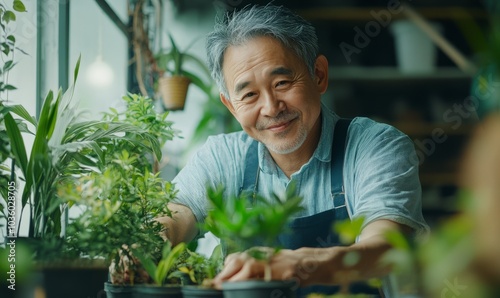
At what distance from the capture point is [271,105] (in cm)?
186

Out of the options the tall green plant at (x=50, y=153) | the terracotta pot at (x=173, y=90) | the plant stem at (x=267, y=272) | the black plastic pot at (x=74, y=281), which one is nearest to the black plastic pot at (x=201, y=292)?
the plant stem at (x=267, y=272)

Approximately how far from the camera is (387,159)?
1.82 metres

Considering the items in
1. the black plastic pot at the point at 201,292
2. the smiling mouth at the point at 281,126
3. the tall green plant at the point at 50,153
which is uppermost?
the smiling mouth at the point at 281,126

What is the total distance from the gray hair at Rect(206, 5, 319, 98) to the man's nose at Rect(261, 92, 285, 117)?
7.0 inches

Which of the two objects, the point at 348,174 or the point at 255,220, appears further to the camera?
the point at 348,174

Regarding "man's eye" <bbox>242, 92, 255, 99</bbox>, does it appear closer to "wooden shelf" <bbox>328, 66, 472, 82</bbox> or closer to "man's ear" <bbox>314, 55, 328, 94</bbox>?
"man's ear" <bbox>314, 55, 328, 94</bbox>

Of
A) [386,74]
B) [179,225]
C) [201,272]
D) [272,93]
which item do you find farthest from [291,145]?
[386,74]

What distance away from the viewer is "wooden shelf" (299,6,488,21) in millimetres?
4086

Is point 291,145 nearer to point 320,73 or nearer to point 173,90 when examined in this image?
point 320,73

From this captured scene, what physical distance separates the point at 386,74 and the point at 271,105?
2.47 m

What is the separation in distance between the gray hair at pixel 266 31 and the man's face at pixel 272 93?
0.9 inches

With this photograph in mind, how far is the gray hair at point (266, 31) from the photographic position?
188 centimetres

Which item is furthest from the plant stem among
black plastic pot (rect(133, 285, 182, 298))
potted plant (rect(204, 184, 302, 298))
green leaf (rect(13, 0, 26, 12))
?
green leaf (rect(13, 0, 26, 12))

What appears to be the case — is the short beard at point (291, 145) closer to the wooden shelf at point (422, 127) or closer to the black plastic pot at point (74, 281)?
the black plastic pot at point (74, 281)
